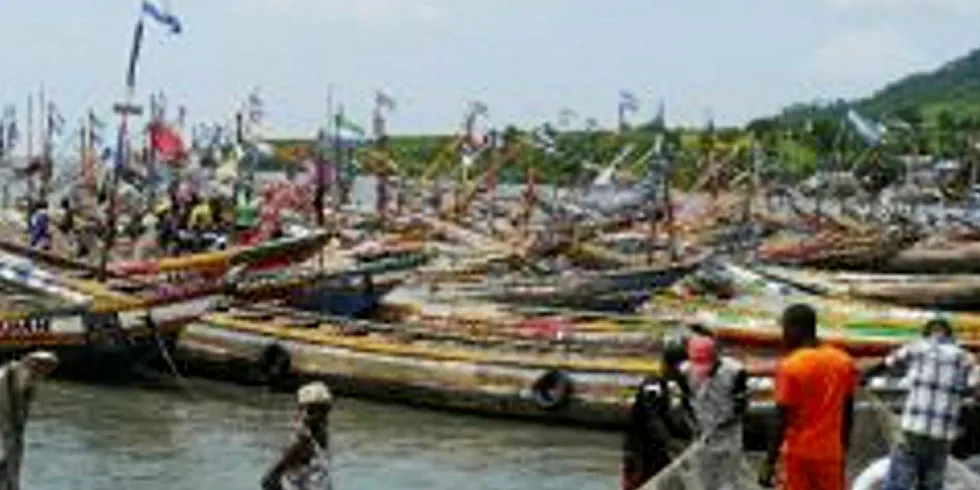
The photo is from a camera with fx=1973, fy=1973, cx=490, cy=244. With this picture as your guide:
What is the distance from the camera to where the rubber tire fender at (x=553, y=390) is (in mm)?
22828

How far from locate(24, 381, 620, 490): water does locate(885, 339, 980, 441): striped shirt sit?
7558 millimetres

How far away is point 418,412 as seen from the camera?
24281 millimetres

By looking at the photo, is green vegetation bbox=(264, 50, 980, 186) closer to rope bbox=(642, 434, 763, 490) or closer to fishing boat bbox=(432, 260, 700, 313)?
fishing boat bbox=(432, 260, 700, 313)

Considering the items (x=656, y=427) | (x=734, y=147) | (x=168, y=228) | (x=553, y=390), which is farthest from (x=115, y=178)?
(x=734, y=147)

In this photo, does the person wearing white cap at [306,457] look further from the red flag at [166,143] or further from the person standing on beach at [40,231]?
the red flag at [166,143]

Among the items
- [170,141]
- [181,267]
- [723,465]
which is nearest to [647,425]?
[723,465]

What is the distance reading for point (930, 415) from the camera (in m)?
12.4

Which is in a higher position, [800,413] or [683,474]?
[800,413]

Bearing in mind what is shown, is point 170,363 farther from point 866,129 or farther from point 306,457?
point 866,129

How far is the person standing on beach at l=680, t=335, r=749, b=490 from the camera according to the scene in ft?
40.5

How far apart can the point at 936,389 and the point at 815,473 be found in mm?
1202

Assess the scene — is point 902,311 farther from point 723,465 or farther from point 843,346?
point 723,465

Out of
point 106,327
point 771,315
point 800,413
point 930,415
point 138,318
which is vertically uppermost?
point 800,413

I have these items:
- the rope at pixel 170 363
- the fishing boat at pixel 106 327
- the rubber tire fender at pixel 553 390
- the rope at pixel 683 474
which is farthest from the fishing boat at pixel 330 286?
the rope at pixel 683 474
